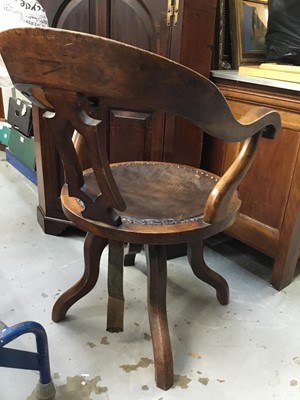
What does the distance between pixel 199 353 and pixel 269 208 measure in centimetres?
54

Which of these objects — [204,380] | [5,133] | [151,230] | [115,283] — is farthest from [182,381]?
[5,133]

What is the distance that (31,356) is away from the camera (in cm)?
84

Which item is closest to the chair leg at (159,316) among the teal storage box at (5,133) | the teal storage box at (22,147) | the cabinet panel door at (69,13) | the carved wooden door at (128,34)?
the carved wooden door at (128,34)

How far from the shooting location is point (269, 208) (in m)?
1.27

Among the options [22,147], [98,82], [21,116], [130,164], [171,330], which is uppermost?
[98,82]

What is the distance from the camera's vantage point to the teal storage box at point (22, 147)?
2002 millimetres

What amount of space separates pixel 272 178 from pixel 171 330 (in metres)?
0.59

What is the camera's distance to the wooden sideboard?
1.14 metres

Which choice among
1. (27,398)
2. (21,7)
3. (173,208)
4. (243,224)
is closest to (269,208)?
(243,224)

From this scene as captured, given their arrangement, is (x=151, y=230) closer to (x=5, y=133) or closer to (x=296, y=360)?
(x=296, y=360)

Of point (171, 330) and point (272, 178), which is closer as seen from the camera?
point (171, 330)

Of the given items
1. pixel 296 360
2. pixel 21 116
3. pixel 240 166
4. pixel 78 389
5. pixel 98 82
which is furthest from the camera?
pixel 21 116

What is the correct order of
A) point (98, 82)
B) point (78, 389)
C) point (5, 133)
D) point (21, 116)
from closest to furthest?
point (98, 82)
point (78, 389)
point (21, 116)
point (5, 133)

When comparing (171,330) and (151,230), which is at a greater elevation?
(151,230)
